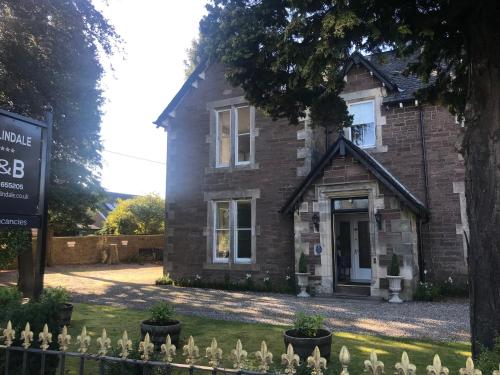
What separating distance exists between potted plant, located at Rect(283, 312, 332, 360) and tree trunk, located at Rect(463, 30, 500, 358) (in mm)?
2152

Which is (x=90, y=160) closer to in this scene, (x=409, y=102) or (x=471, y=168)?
(x=409, y=102)

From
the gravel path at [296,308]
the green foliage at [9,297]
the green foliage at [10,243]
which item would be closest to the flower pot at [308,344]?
the gravel path at [296,308]

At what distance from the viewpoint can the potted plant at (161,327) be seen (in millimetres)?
7109

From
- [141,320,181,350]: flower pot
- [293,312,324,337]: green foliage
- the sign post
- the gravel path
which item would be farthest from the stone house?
the sign post

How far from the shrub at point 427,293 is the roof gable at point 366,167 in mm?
2129

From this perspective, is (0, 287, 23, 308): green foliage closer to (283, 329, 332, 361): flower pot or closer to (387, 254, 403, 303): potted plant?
(283, 329, 332, 361): flower pot

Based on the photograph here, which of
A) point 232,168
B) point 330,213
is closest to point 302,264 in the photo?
point 330,213

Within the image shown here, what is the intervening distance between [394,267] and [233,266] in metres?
6.04

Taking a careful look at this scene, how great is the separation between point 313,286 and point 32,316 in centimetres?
1079

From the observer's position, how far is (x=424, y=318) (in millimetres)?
9930

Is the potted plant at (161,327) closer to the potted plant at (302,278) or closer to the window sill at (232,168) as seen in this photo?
the potted plant at (302,278)

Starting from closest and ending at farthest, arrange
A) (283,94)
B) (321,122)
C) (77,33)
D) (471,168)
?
1. (471,168)
2. (283,94)
3. (321,122)
4. (77,33)

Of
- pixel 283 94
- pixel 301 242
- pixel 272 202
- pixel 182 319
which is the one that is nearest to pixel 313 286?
pixel 301 242

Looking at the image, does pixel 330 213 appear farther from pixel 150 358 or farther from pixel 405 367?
pixel 405 367
